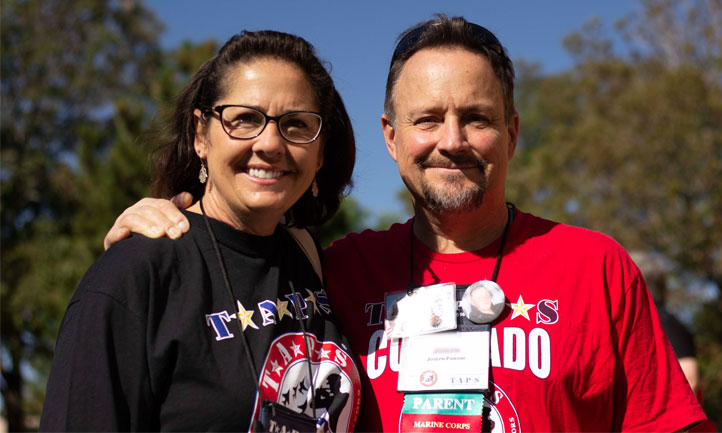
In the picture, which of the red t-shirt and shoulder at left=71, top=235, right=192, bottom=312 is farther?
the red t-shirt

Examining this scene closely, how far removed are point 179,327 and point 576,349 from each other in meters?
1.36

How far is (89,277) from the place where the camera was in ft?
6.61

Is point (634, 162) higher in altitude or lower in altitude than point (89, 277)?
higher

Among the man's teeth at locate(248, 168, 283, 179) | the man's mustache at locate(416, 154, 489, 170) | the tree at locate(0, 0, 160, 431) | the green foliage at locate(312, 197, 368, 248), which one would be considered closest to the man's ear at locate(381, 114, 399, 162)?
the man's mustache at locate(416, 154, 489, 170)

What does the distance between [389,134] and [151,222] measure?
1212 millimetres

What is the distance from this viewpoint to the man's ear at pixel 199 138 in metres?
2.45

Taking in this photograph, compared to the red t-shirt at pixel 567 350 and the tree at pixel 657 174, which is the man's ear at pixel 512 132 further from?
the tree at pixel 657 174

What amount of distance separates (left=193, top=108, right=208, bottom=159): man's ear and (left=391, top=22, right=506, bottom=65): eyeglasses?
3.12 feet

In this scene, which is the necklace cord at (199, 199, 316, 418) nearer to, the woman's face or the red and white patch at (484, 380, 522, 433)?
the woman's face

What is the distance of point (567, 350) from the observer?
2371 mm

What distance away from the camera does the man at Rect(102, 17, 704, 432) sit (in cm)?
235

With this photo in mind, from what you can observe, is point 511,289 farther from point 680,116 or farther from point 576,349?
point 680,116

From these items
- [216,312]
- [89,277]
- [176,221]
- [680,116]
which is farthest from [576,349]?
[680,116]

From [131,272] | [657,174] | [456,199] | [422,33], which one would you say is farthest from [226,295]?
[657,174]
